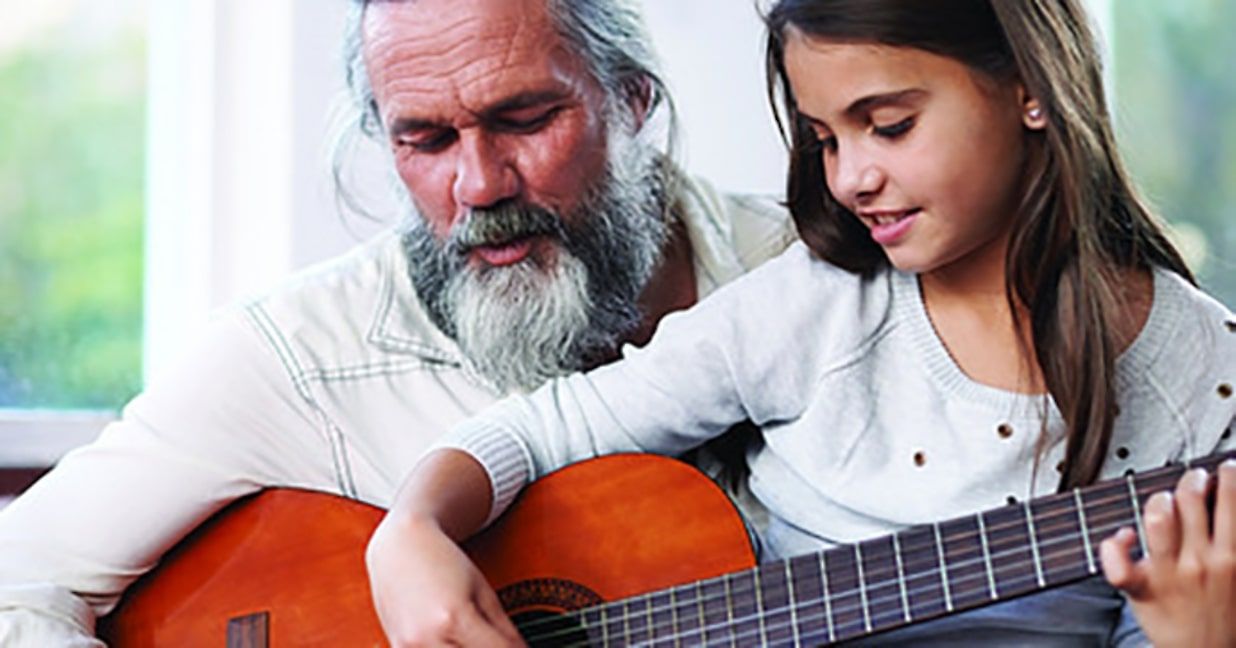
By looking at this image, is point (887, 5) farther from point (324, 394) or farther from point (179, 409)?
point (179, 409)

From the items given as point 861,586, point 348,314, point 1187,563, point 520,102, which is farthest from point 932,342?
point 348,314

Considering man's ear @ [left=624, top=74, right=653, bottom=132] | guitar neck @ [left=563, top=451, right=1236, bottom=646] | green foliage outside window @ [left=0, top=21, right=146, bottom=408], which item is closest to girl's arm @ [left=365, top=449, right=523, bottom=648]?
guitar neck @ [left=563, top=451, right=1236, bottom=646]

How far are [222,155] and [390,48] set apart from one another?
0.69 m

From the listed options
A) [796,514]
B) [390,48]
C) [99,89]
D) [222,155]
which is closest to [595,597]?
[796,514]

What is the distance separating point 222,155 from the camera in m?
2.25

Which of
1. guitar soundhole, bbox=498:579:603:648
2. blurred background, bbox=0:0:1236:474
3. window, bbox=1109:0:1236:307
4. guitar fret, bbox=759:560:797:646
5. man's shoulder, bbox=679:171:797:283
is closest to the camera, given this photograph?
guitar fret, bbox=759:560:797:646

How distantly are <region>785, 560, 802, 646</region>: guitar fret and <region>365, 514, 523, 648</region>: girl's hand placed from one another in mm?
223

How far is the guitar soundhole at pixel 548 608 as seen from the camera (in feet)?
4.32

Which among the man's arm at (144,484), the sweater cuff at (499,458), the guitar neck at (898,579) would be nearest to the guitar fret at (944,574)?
the guitar neck at (898,579)

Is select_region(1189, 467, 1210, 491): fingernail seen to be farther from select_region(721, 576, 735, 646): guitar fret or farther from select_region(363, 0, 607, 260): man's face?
select_region(363, 0, 607, 260): man's face

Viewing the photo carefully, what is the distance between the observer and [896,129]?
127cm

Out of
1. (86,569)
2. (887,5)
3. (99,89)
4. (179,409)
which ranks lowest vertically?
(86,569)

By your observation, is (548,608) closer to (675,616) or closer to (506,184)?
(675,616)

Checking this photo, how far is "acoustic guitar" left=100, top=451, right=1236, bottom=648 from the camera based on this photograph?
42.5 inches
